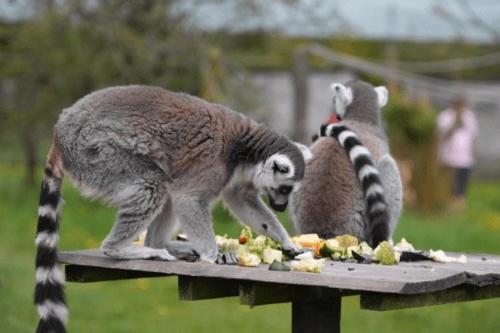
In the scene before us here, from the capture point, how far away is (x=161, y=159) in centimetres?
491

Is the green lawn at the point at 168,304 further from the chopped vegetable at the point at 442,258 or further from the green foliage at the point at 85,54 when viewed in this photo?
the chopped vegetable at the point at 442,258

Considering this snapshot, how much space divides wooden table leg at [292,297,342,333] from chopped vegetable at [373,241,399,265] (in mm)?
266

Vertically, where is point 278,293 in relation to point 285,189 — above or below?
below

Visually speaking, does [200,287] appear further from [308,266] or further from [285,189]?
[285,189]

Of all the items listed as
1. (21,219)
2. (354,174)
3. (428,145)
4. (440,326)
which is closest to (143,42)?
(21,219)

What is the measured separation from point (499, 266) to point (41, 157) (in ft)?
41.4

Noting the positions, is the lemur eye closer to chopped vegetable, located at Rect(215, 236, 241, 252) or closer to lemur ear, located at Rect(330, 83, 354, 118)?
chopped vegetable, located at Rect(215, 236, 241, 252)

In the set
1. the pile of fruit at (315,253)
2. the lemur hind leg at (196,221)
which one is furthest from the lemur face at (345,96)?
the lemur hind leg at (196,221)

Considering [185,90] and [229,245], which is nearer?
[229,245]

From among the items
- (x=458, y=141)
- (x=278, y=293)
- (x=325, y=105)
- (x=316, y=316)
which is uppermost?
(x=325, y=105)

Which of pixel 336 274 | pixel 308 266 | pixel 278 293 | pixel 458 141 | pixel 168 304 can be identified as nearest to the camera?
pixel 336 274

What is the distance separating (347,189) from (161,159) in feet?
5.79

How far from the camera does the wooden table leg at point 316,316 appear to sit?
185 inches

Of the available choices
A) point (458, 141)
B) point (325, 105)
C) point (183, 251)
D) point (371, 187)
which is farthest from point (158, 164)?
point (325, 105)
